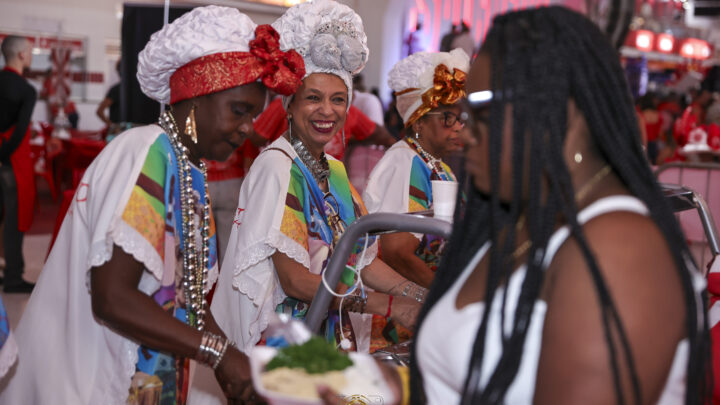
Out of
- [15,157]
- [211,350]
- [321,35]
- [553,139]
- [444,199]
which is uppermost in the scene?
[321,35]

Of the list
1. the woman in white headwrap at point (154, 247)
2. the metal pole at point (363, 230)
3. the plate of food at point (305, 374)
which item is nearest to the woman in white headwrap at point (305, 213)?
the woman in white headwrap at point (154, 247)

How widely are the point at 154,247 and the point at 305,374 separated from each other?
789mm

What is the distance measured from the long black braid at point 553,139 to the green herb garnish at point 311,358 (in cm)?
24

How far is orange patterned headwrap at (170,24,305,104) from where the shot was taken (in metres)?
1.99

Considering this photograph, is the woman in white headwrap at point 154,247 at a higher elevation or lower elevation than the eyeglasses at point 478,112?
lower

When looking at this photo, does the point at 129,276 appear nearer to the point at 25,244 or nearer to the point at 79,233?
the point at 79,233

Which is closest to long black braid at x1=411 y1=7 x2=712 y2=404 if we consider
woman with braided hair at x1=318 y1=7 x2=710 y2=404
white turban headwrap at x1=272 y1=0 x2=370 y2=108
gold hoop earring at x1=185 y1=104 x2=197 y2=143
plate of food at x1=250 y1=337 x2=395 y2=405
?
woman with braided hair at x1=318 y1=7 x2=710 y2=404

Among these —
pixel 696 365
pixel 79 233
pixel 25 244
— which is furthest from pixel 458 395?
pixel 25 244

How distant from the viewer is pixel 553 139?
1.17 metres

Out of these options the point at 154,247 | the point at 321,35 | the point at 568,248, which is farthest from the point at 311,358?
the point at 321,35

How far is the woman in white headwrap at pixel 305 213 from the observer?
2.35 metres

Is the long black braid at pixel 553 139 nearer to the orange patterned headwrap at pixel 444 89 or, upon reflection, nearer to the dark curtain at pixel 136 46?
the orange patterned headwrap at pixel 444 89

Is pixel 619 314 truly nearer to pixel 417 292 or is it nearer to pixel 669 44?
pixel 417 292

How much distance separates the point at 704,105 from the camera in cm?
1314
